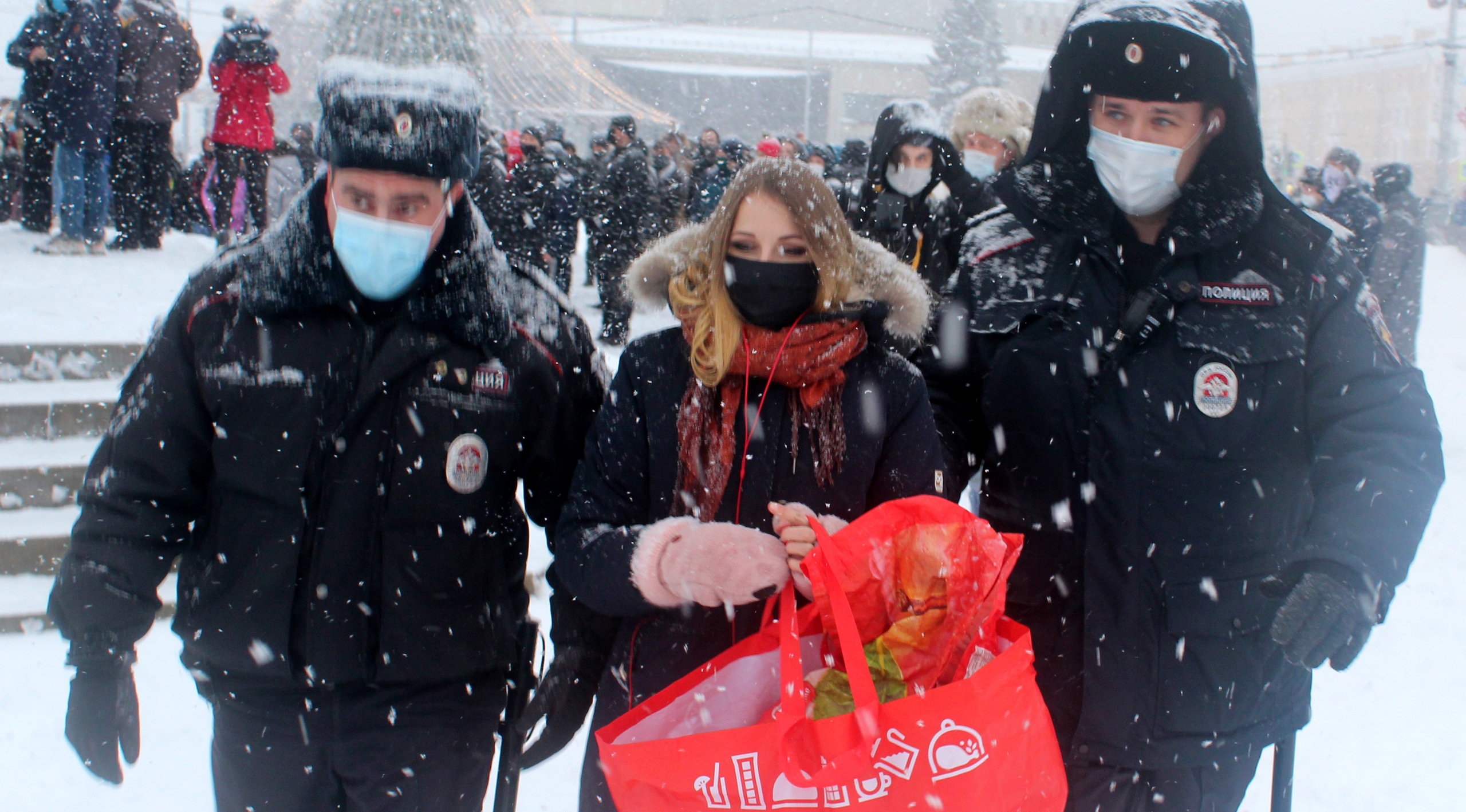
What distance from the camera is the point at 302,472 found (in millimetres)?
1904

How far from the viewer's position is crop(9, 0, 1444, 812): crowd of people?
6.14ft

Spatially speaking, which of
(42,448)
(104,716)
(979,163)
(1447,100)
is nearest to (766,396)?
(104,716)

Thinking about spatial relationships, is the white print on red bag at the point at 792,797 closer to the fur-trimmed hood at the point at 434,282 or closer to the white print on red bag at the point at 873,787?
the white print on red bag at the point at 873,787

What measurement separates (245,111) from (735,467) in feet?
26.9

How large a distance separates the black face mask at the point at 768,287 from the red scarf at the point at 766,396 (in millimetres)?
39

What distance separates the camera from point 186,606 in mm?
1991

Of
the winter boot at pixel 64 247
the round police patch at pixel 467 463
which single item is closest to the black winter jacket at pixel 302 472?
the round police patch at pixel 467 463

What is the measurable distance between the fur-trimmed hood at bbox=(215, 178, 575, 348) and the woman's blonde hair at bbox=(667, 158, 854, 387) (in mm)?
363

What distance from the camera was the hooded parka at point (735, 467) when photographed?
188 centimetres

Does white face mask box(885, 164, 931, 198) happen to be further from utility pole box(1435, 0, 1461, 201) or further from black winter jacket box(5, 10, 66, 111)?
utility pole box(1435, 0, 1461, 201)

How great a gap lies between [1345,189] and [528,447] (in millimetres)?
7927

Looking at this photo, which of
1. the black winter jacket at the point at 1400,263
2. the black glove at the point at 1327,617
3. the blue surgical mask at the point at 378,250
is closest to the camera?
the black glove at the point at 1327,617

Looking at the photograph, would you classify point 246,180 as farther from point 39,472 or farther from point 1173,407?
point 1173,407

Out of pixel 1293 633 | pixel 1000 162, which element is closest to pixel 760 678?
pixel 1293 633
